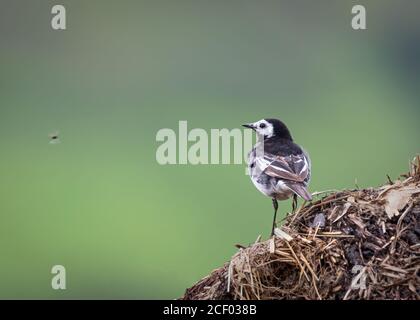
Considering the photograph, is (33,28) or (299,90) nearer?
(299,90)

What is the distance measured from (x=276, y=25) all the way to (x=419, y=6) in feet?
16.0

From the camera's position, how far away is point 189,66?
31.0 metres

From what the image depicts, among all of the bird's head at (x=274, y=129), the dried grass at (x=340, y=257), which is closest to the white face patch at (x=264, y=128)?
the bird's head at (x=274, y=129)

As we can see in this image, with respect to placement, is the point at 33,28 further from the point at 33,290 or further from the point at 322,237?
the point at 322,237

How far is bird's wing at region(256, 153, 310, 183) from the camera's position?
1166 centimetres

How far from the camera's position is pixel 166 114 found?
27.1m

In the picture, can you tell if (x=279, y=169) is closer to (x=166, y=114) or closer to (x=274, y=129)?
(x=274, y=129)

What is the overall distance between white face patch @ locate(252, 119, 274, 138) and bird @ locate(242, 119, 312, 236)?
217 mm

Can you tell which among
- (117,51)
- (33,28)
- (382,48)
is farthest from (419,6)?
(33,28)

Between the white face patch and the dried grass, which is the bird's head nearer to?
the white face patch

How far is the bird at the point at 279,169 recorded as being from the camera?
11.6 meters

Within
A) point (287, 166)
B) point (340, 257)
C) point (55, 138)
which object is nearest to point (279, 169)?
point (287, 166)

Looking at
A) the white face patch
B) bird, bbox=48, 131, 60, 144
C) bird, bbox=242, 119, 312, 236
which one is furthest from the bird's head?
bird, bbox=48, 131, 60, 144
